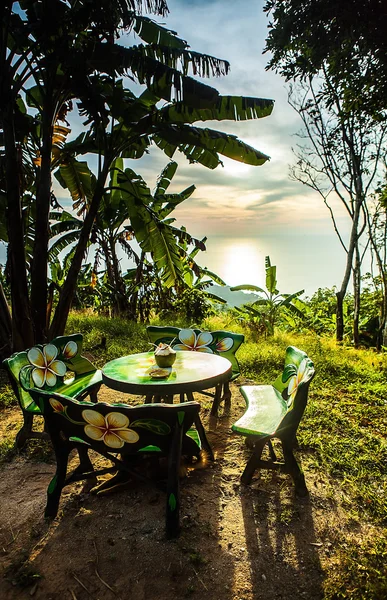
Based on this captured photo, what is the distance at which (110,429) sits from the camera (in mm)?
2309

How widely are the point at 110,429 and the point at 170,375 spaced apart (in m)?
0.86

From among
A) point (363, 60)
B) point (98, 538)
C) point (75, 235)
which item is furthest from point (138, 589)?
point (75, 235)

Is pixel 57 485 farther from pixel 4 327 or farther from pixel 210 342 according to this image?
pixel 4 327

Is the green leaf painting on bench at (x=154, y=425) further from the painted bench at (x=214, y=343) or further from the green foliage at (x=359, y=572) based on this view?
the painted bench at (x=214, y=343)

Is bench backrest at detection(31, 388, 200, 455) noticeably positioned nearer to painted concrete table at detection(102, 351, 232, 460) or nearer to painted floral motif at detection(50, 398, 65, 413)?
painted floral motif at detection(50, 398, 65, 413)

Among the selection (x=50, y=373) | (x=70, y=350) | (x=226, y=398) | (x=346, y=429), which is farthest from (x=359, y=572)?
(x=70, y=350)

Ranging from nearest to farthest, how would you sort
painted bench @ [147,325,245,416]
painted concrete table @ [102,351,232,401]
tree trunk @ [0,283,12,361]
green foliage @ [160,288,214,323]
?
painted concrete table @ [102,351,232,401]
painted bench @ [147,325,245,416]
tree trunk @ [0,283,12,361]
green foliage @ [160,288,214,323]

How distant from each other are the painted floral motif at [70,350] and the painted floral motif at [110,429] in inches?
67.0

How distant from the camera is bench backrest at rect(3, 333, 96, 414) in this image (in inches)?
126

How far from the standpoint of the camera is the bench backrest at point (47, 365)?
3.19 m

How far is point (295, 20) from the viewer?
13.8 ft

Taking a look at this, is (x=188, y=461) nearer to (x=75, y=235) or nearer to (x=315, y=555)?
(x=315, y=555)

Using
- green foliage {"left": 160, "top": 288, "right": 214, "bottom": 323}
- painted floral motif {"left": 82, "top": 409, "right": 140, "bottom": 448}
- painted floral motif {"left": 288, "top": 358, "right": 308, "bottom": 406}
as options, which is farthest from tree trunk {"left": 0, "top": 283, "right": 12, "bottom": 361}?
green foliage {"left": 160, "top": 288, "right": 214, "bottom": 323}

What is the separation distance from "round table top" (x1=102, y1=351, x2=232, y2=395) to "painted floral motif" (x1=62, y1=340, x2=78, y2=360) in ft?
2.24
